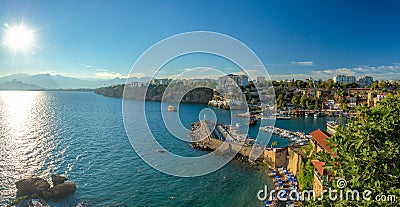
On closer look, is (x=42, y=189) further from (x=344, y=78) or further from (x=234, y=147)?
(x=344, y=78)

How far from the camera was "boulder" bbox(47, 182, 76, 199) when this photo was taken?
12617 mm

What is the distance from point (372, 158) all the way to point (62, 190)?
535 inches

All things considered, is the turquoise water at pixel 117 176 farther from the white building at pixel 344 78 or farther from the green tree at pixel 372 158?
the white building at pixel 344 78

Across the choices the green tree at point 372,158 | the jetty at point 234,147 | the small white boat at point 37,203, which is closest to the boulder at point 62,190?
the small white boat at point 37,203

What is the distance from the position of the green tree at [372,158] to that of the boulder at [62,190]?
12.9 m

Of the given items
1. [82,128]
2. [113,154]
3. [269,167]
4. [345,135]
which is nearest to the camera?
[345,135]

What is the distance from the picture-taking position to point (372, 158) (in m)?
2.80

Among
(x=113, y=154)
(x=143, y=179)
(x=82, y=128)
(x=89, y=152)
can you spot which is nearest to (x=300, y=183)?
(x=143, y=179)

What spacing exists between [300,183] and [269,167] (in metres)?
3.85

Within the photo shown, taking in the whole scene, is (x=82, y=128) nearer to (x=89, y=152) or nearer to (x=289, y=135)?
(x=89, y=152)

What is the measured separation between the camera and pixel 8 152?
20609 millimetres

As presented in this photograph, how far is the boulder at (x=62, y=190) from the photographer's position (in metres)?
12.6

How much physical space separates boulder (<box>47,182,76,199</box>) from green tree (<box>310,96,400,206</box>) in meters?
12.9

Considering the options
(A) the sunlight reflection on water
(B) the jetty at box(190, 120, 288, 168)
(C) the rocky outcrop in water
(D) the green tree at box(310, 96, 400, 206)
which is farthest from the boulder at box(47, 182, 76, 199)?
(D) the green tree at box(310, 96, 400, 206)
